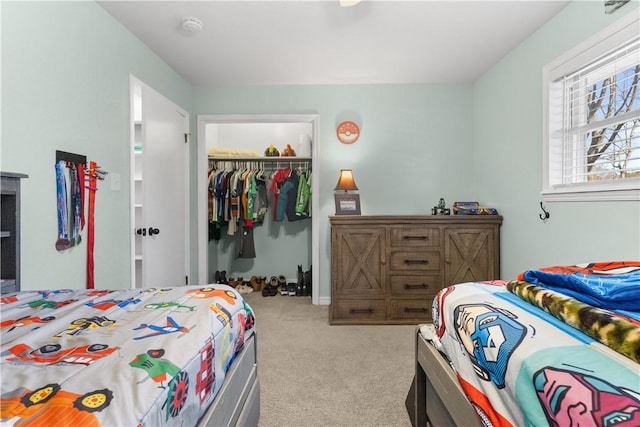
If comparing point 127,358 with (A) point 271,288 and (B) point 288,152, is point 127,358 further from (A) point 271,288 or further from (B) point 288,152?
(B) point 288,152

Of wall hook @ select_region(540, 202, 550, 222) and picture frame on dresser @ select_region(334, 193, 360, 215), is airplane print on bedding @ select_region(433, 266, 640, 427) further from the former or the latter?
picture frame on dresser @ select_region(334, 193, 360, 215)

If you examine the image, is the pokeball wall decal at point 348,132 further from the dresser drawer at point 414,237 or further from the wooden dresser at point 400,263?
the dresser drawer at point 414,237

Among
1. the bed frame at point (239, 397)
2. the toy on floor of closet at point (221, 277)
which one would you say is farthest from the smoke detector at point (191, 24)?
the toy on floor of closet at point (221, 277)

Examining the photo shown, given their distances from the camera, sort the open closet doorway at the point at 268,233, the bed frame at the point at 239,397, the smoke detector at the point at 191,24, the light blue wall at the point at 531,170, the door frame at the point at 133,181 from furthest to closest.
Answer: the open closet doorway at the point at 268,233 → the door frame at the point at 133,181 → the smoke detector at the point at 191,24 → the light blue wall at the point at 531,170 → the bed frame at the point at 239,397

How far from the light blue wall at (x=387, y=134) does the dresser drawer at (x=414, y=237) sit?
1.81 ft

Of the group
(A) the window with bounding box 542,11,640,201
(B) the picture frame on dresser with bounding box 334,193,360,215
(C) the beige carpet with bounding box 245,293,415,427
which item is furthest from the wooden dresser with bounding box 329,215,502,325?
(A) the window with bounding box 542,11,640,201

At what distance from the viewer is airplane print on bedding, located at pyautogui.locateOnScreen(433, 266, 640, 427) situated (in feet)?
1.68

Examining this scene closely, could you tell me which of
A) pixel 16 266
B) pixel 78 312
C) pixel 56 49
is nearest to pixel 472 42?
pixel 56 49

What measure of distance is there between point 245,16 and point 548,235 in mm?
2615

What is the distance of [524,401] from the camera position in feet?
2.05

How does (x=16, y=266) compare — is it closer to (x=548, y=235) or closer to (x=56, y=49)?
(x=56, y=49)

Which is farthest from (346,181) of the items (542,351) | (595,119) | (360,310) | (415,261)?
(542,351)

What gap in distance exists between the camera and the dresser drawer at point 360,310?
2.87 m

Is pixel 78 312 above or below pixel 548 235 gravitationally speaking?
below
